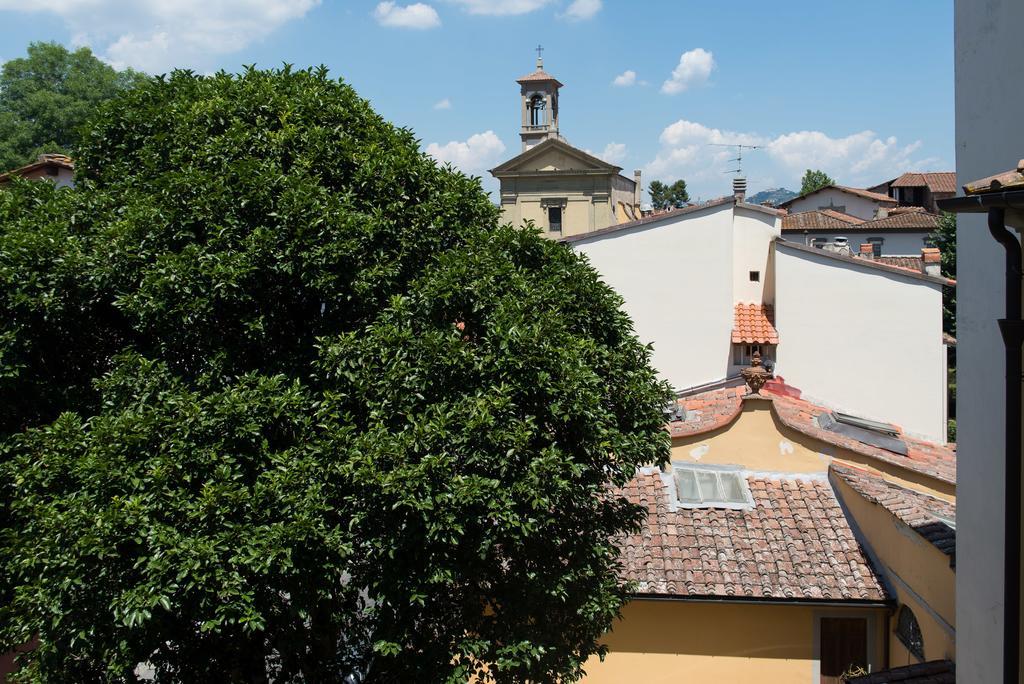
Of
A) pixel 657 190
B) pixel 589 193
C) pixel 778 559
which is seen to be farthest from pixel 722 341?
pixel 657 190

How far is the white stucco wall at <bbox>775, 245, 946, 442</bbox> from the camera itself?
19984 millimetres

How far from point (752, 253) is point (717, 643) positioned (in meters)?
13.0

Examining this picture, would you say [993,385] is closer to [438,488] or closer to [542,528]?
[542,528]

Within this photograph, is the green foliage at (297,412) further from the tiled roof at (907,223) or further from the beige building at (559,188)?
the tiled roof at (907,223)

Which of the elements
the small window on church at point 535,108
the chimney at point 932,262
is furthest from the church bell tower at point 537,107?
the chimney at point 932,262

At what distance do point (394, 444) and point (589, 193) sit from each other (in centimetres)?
4644

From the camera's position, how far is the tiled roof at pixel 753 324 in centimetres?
2108

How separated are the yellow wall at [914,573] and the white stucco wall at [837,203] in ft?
182

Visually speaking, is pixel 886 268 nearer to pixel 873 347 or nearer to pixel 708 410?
pixel 873 347

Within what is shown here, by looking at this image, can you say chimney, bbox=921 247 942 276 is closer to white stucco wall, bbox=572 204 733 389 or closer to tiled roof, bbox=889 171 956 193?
white stucco wall, bbox=572 204 733 389

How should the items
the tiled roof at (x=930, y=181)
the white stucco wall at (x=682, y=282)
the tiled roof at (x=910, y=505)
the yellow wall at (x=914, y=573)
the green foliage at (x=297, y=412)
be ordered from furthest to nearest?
the tiled roof at (x=930, y=181), the white stucco wall at (x=682, y=282), the tiled roof at (x=910, y=505), the yellow wall at (x=914, y=573), the green foliage at (x=297, y=412)

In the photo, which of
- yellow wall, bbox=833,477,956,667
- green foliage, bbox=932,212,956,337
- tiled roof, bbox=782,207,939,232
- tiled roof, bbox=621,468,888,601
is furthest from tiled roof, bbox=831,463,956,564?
tiled roof, bbox=782,207,939,232

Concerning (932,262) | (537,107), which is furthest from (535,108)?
(932,262)

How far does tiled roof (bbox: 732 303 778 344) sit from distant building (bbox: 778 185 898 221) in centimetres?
4340
